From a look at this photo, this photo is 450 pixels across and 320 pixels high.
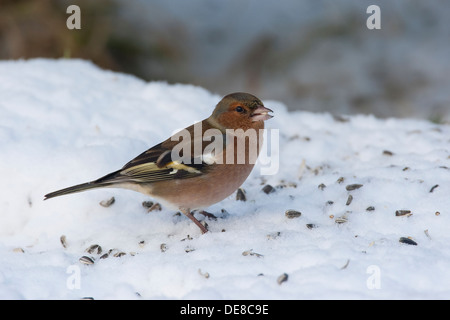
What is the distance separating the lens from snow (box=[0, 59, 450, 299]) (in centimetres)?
340

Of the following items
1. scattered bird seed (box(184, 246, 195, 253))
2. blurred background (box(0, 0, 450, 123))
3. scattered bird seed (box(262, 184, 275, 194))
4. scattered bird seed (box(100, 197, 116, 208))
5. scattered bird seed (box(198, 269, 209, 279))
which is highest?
blurred background (box(0, 0, 450, 123))

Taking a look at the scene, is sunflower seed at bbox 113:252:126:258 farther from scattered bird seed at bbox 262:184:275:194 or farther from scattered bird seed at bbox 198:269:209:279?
scattered bird seed at bbox 262:184:275:194

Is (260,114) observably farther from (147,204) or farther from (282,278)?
(282,278)

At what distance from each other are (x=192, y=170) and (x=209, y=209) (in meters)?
0.64

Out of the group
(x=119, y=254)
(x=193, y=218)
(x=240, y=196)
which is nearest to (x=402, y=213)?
(x=240, y=196)

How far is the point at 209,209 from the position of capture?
471cm

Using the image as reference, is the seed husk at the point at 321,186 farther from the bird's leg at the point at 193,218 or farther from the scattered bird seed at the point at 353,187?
the bird's leg at the point at 193,218

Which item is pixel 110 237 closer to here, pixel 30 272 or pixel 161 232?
pixel 161 232

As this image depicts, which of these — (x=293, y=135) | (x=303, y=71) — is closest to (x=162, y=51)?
(x=303, y=71)

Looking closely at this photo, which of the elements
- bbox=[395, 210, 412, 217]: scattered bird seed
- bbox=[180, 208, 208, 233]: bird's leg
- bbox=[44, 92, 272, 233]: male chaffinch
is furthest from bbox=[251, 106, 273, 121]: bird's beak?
bbox=[395, 210, 412, 217]: scattered bird seed

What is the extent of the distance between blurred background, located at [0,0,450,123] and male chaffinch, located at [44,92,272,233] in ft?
15.4

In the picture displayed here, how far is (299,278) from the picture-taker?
334cm

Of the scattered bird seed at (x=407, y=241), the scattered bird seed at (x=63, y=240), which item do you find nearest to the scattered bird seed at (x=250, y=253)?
the scattered bird seed at (x=407, y=241)

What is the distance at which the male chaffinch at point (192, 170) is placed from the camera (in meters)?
4.09
